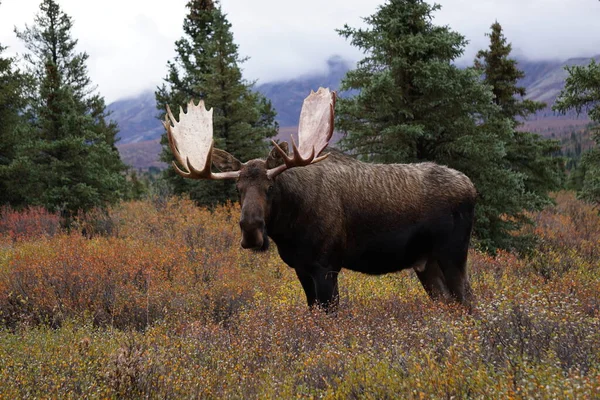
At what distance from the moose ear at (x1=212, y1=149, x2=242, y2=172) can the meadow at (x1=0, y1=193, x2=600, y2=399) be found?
1.58 metres

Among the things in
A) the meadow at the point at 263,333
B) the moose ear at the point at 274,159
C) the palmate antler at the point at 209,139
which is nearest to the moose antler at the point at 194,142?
the palmate antler at the point at 209,139

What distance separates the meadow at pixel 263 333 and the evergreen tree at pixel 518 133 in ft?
21.1

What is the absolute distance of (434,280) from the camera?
19.5 ft

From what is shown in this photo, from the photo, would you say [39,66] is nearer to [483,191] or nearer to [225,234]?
[225,234]

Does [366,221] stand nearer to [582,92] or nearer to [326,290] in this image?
[326,290]

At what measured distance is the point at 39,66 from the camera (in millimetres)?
21703

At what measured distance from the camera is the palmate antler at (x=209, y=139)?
514 centimetres

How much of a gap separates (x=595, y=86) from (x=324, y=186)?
7394 mm

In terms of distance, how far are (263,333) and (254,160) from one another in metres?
1.78

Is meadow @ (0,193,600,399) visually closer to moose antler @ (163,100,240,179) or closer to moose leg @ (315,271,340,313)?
moose leg @ (315,271,340,313)

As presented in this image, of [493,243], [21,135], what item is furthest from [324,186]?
[21,135]

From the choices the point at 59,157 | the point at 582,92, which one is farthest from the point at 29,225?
the point at 582,92

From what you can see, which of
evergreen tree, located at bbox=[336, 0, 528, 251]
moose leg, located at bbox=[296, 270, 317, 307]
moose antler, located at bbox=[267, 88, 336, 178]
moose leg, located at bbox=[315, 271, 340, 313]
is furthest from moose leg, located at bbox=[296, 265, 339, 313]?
evergreen tree, located at bbox=[336, 0, 528, 251]

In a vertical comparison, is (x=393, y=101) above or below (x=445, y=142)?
above
